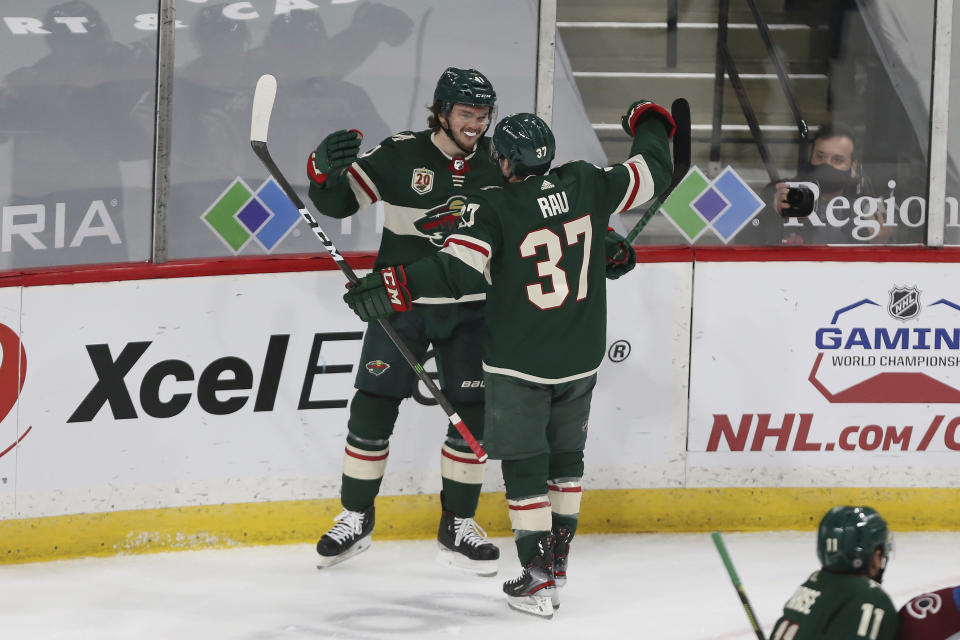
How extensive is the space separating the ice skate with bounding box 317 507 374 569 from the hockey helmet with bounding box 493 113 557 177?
1166mm

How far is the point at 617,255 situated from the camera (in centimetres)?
386

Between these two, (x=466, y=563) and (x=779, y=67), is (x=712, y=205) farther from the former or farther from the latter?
(x=466, y=563)

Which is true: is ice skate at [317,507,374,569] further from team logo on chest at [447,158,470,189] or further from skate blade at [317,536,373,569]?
team logo on chest at [447,158,470,189]

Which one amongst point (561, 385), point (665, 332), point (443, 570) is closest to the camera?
point (561, 385)

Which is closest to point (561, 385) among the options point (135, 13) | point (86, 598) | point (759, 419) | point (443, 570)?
point (443, 570)

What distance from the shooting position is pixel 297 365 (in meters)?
4.26

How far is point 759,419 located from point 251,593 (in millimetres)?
1648

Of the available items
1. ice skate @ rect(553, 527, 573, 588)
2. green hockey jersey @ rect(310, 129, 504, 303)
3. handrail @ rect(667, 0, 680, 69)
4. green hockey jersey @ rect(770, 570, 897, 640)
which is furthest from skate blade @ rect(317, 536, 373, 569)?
green hockey jersey @ rect(770, 570, 897, 640)

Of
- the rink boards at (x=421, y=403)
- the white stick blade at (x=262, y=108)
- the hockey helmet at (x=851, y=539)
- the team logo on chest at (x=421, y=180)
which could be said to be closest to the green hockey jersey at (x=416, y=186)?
the team logo on chest at (x=421, y=180)

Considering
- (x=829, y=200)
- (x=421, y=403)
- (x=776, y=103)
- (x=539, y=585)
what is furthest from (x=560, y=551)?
(x=776, y=103)

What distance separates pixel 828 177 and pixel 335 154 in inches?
65.8

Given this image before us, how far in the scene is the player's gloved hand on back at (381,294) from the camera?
349cm

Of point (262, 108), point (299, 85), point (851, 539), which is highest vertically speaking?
point (299, 85)

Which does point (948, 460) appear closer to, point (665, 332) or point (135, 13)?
point (665, 332)
